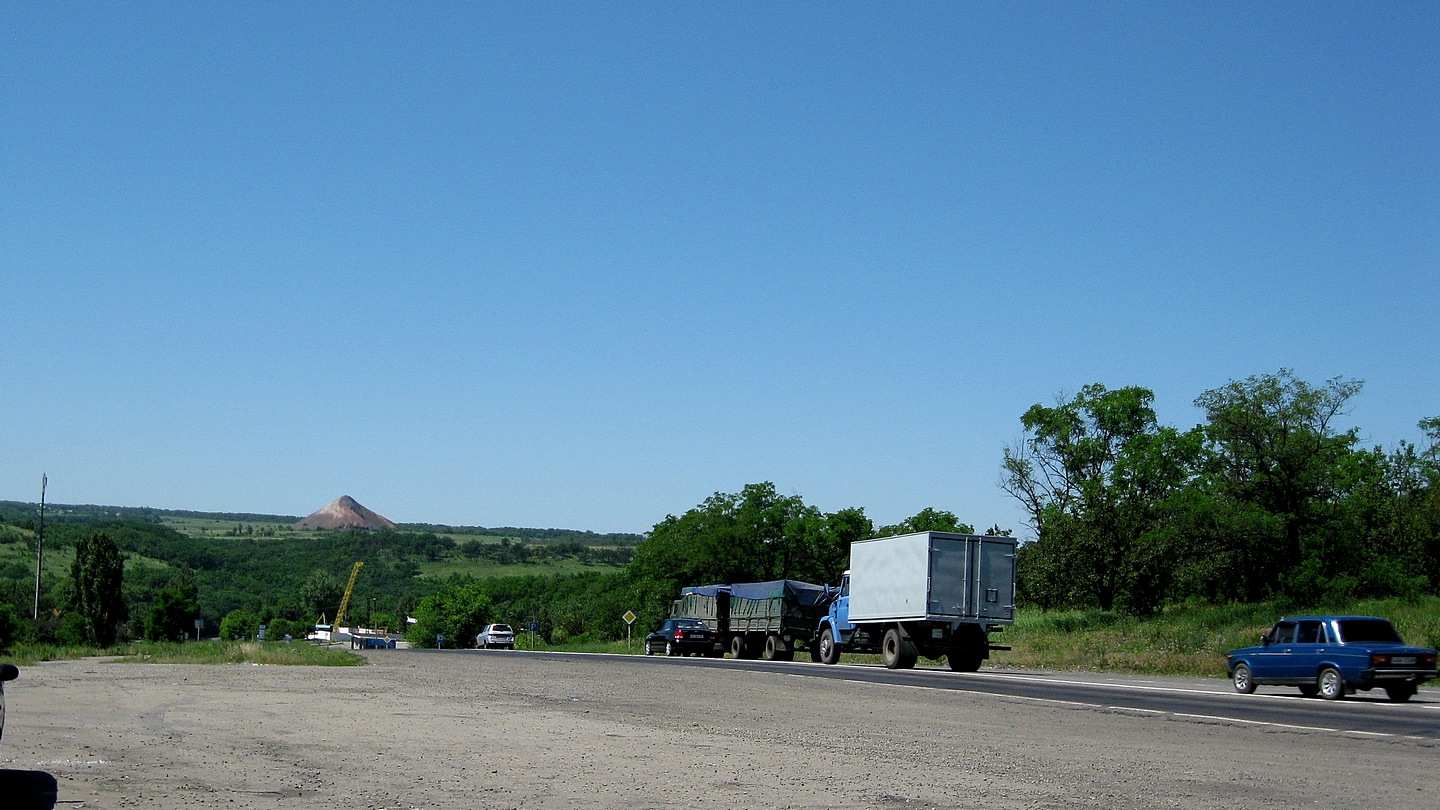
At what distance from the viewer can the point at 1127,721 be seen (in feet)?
58.7

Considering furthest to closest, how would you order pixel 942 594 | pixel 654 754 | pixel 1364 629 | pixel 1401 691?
pixel 942 594
pixel 1364 629
pixel 1401 691
pixel 654 754

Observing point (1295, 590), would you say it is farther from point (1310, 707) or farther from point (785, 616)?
point (1310, 707)

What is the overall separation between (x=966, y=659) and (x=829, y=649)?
6.11 metres

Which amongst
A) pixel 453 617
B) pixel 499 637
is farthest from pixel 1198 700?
pixel 453 617

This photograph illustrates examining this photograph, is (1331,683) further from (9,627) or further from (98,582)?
(98,582)

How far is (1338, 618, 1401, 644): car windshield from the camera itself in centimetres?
2438

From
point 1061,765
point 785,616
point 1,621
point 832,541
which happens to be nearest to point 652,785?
point 1061,765

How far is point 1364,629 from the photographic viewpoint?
24.5 metres

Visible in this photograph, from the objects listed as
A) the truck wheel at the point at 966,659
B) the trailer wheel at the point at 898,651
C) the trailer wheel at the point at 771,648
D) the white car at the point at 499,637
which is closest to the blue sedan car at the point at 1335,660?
the truck wheel at the point at 966,659

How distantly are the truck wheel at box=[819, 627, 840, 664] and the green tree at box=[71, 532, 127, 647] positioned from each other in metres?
66.6

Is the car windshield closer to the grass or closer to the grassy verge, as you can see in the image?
the grassy verge

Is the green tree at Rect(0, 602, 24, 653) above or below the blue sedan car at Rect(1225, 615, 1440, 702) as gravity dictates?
below

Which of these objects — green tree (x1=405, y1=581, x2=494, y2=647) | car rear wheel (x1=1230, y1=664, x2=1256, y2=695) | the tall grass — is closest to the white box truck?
the tall grass

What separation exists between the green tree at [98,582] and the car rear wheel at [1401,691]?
281ft
